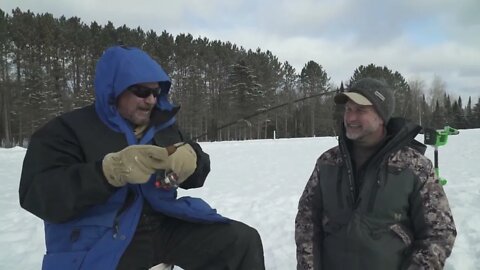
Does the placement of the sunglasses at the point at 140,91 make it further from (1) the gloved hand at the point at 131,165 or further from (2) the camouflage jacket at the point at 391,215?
(2) the camouflage jacket at the point at 391,215

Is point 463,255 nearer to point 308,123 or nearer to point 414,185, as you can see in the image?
point 414,185

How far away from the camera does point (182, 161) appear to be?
212 cm

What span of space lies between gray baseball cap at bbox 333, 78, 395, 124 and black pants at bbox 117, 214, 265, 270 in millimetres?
1079

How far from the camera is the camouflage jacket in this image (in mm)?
2174

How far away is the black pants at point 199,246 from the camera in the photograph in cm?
221

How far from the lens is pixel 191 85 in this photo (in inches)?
1582

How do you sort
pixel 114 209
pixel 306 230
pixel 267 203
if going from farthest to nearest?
1. pixel 267 203
2. pixel 306 230
3. pixel 114 209

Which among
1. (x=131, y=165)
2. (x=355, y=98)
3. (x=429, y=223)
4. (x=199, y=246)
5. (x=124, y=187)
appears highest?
(x=355, y=98)

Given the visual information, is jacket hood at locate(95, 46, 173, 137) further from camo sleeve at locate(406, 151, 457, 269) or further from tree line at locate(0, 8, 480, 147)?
tree line at locate(0, 8, 480, 147)

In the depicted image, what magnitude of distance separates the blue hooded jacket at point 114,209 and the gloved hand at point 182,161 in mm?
202

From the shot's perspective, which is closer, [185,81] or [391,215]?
[391,215]

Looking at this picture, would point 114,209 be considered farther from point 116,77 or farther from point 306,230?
point 306,230

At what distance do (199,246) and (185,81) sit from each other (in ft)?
129

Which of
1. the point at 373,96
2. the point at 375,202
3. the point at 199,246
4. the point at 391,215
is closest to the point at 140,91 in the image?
the point at 199,246
